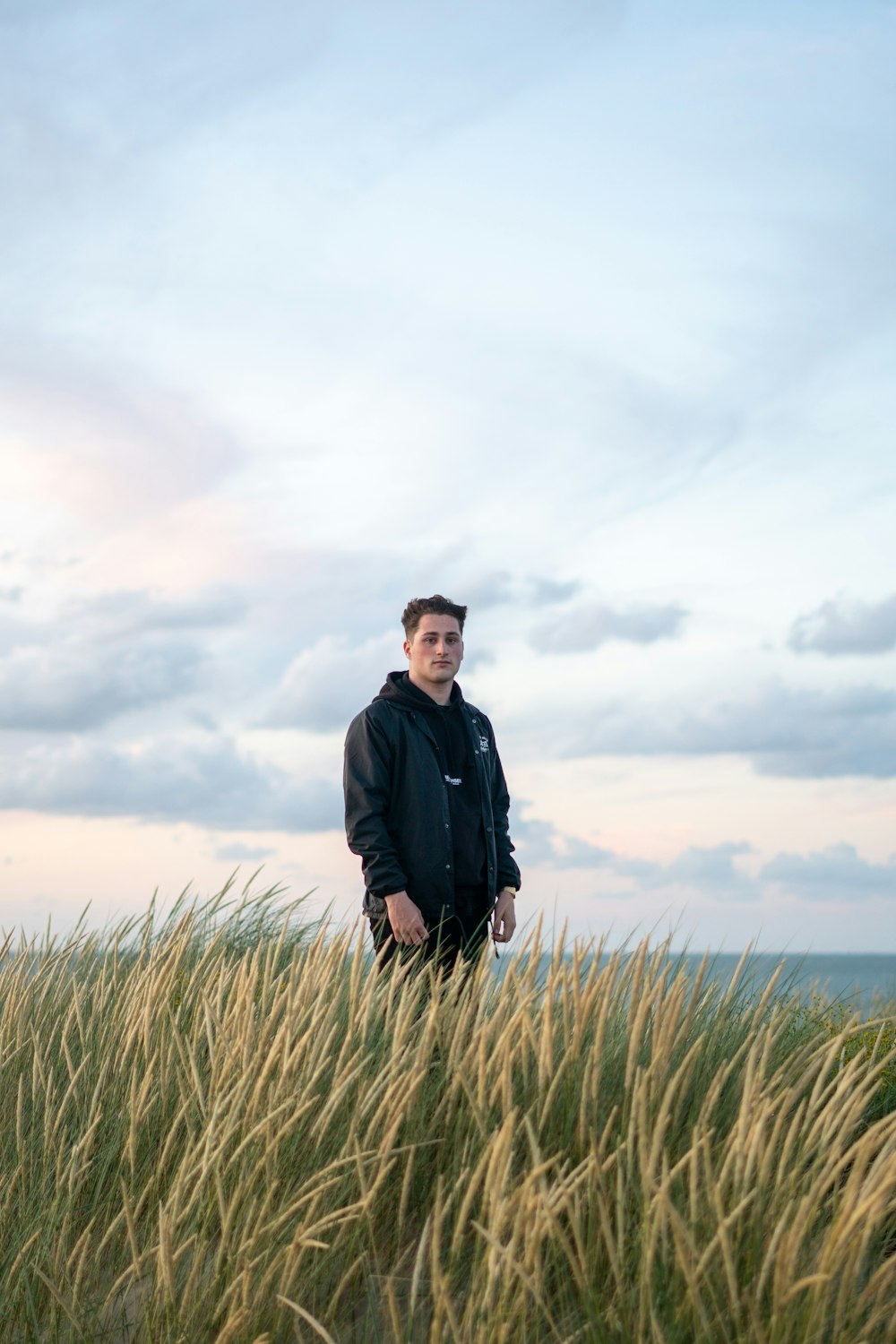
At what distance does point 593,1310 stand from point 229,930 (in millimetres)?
4554

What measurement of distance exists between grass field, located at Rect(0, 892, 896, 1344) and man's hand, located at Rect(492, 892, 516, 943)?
54.9 inches

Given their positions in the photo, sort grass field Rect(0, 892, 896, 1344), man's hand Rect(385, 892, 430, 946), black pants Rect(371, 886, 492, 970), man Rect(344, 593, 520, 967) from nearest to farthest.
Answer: grass field Rect(0, 892, 896, 1344) < man's hand Rect(385, 892, 430, 946) < man Rect(344, 593, 520, 967) < black pants Rect(371, 886, 492, 970)

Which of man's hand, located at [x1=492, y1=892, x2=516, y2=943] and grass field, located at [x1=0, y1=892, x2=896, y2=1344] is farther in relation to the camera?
man's hand, located at [x1=492, y1=892, x2=516, y2=943]

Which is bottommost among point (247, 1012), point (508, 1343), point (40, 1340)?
point (40, 1340)

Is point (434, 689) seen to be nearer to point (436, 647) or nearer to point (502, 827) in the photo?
point (436, 647)

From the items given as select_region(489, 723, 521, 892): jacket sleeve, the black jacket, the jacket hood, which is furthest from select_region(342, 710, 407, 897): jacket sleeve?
select_region(489, 723, 521, 892): jacket sleeve

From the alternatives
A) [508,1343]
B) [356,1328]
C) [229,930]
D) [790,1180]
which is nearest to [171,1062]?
[356,1328]

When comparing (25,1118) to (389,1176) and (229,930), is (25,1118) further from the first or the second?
(229,930)

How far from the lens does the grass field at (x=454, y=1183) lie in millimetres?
2250

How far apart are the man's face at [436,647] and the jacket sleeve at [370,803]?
0.33m

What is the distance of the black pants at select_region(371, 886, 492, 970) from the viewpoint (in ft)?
16.9

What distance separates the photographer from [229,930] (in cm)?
654

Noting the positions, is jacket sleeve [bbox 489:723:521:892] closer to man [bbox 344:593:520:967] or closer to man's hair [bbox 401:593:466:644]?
man [bbox 344:593:520:967]

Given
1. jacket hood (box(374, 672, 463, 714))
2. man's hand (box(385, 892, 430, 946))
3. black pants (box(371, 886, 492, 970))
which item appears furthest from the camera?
jacket hood (box(374, 672, 463, 714))
